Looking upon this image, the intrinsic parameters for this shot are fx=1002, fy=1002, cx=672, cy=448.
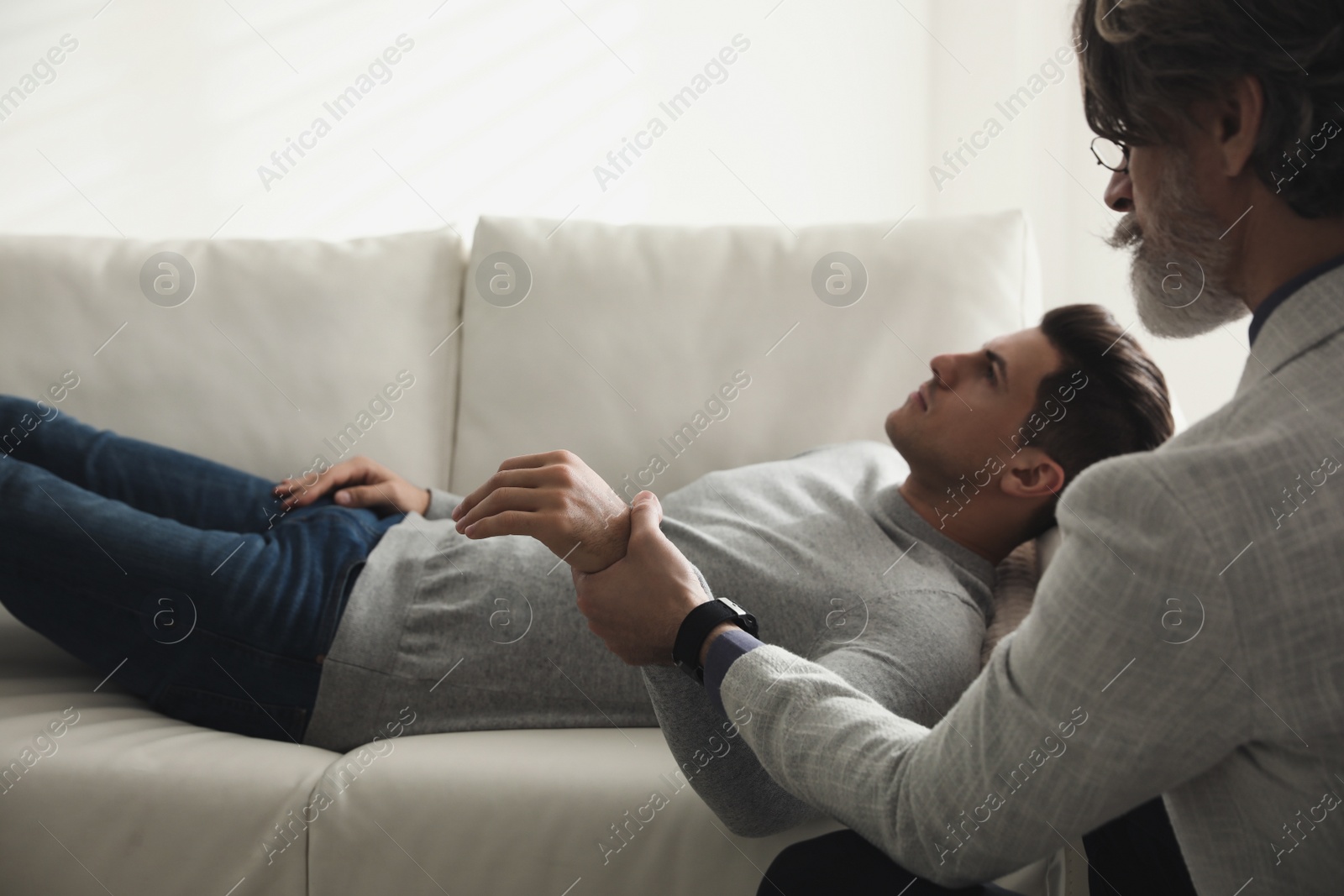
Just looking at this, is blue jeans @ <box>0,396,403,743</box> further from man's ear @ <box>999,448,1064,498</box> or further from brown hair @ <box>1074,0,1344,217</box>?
brown hair @ <box>1074,0,1344,217</box>

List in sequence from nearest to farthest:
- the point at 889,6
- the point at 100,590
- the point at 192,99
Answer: the point at 100,590 < the point at 192,99 < the point at 889,6

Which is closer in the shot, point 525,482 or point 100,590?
point 525,482

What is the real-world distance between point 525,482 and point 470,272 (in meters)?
0.82

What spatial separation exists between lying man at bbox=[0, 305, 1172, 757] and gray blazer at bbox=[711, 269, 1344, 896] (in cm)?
41

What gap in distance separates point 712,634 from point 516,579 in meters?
0.46

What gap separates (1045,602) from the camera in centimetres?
58

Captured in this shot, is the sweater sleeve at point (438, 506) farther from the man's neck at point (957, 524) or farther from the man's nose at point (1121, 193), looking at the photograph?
the man's nose at point (1121, 193)

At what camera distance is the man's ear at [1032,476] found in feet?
3.92

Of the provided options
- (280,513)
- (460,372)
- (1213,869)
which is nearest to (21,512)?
(280,513)

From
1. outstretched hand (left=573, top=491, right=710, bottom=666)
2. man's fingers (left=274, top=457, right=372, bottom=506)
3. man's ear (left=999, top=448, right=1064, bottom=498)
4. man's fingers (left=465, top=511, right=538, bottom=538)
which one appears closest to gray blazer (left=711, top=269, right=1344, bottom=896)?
outstretched hand (left=573, top=491, right=710, bottom=666)

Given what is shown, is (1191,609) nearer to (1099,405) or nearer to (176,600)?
(1099,405)

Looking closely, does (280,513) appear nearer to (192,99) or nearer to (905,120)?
(192,99)

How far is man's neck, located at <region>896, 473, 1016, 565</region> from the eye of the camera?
4.02ft

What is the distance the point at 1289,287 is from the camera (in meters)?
0.62
